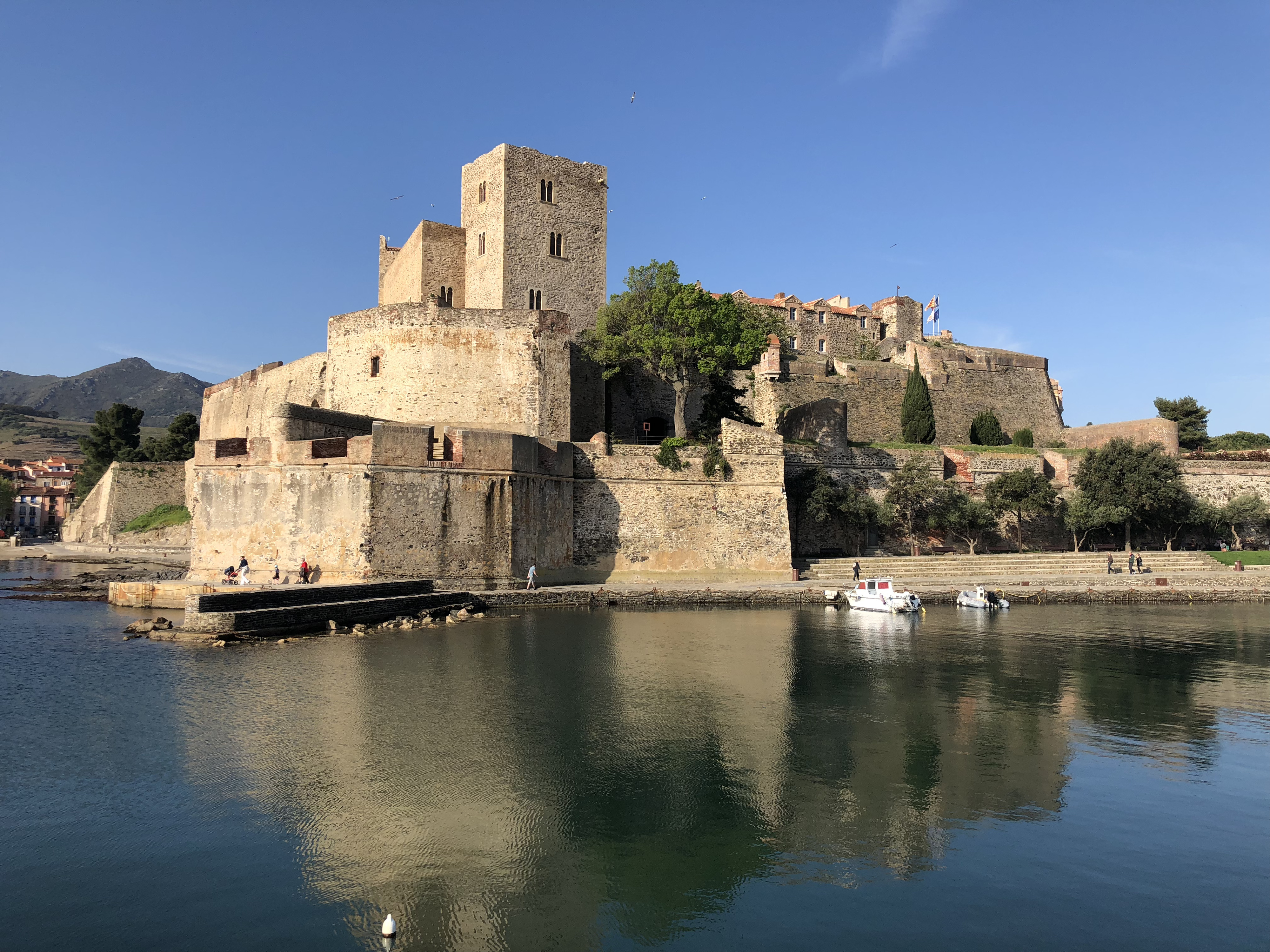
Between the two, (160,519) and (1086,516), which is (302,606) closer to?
(1086,516)

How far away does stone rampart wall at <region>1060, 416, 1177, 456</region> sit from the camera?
34.3 meters

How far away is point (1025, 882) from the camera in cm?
679

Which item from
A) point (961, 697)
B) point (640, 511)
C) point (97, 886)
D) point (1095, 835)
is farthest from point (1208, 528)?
point (97, 886)

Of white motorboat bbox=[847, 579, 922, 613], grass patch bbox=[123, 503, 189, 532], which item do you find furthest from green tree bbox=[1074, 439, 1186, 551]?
grass patch bbox=[123, 503, 189, 532]

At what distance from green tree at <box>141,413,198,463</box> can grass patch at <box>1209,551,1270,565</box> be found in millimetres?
49665

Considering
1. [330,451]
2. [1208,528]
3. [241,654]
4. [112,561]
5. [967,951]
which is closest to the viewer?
[967,951]

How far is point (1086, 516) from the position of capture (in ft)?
103

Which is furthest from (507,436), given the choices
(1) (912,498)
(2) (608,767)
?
(1) (912,498)

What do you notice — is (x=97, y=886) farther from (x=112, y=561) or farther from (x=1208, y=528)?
(x=1208, y=528)

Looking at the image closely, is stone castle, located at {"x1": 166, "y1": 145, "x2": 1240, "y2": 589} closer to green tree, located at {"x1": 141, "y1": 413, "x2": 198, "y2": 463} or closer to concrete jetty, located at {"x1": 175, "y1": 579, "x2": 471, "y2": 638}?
concrete jetty, located at {"x1": 175, "y1": 579, "x2": 471, "y2": 638}

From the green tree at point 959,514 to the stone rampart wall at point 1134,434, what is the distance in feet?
22.7

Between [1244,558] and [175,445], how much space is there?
5301cm

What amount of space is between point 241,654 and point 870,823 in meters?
11.7

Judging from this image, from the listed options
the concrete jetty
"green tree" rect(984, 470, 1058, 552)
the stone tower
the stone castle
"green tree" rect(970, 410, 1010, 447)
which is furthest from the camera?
"green tree" rect(970, 410, 1010, 447)
